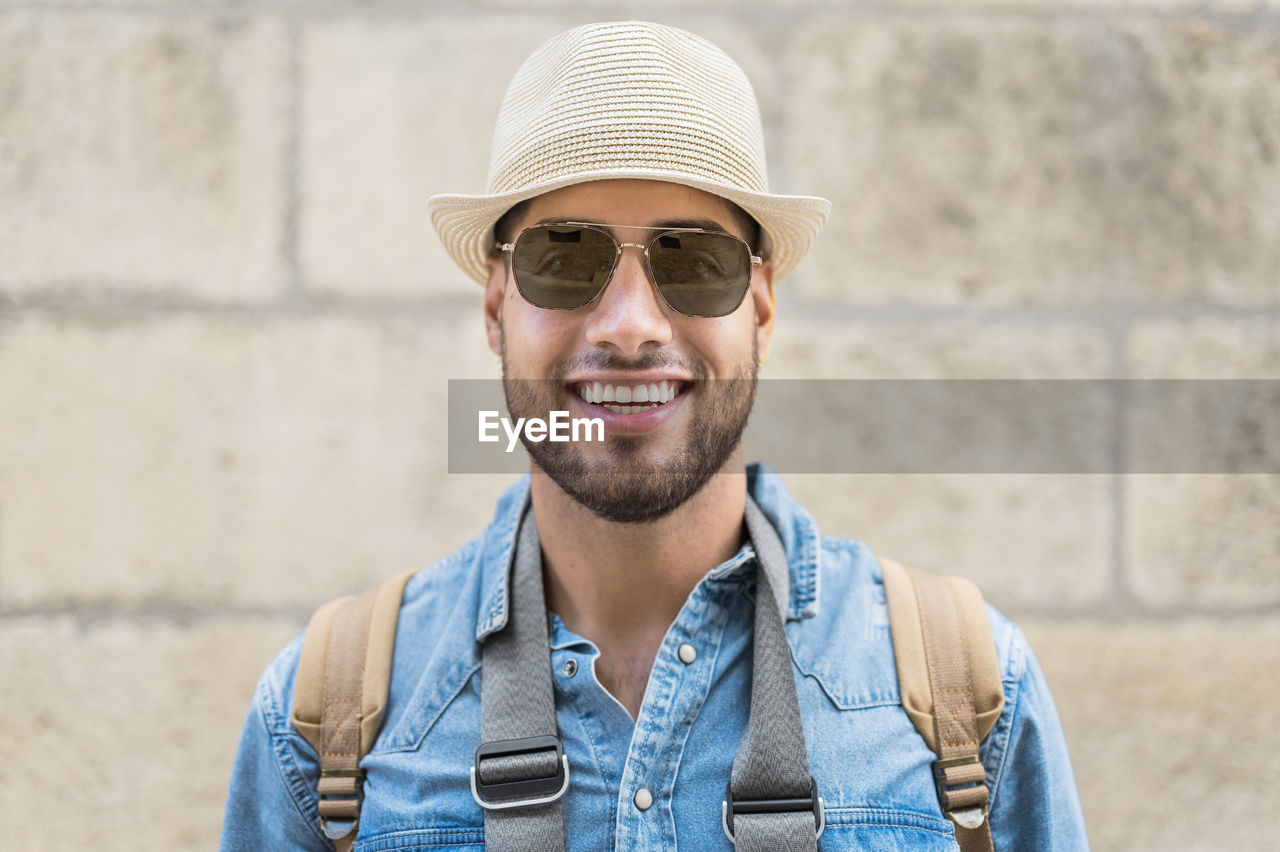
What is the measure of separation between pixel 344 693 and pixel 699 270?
106cm

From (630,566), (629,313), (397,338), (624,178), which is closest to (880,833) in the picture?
(630,566)

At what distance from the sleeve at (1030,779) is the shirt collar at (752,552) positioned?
420 millimetres

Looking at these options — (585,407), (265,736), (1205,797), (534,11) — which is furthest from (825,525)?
(534,11)

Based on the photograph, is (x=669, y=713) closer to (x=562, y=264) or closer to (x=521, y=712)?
(x=521, y=712)

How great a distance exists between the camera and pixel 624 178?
66.1 inches

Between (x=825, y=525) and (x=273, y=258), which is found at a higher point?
(x=273, y=258)

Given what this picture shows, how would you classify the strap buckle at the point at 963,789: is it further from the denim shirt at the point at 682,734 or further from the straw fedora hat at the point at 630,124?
the straw fedora hat at the point at 630,124

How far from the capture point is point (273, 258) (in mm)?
2621

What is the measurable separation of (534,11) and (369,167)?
26.3 inches

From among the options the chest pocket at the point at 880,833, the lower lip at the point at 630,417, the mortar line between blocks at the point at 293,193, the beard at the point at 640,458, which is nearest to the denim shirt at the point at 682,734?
the chest pocket at the point at 880,833

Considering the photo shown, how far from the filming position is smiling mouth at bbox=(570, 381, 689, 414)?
1.69m

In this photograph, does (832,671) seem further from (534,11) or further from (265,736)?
(534,11)

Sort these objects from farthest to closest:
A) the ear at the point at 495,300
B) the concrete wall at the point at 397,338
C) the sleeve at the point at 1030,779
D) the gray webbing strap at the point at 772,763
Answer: the concrete wall at the point at 397,338 → the ear at the point at 495,300 → the sleeve at the point at 1030,779 → the gray webbing strap at the point at 772,763

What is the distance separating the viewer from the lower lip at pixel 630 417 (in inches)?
66.6
